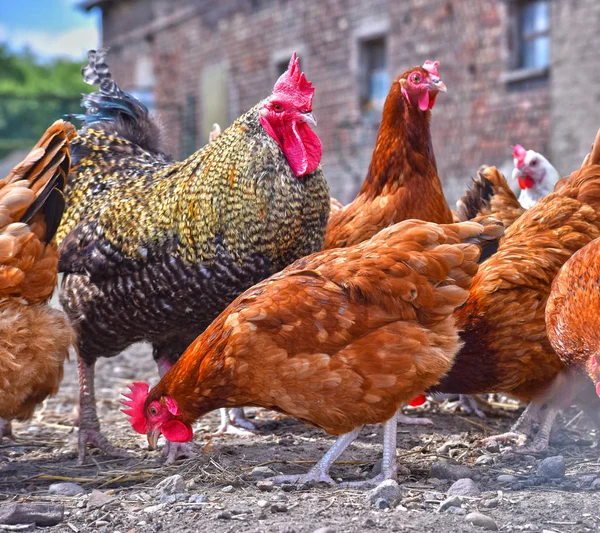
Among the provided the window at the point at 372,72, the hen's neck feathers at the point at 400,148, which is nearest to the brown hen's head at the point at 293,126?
the hen's neck feathers at the point at 400,148

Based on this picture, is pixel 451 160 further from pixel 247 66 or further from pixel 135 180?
pixel 135 180

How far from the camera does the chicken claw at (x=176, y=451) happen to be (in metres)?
3.93

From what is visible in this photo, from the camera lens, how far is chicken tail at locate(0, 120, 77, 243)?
362 cm

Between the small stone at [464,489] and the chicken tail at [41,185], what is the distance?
2.21 m

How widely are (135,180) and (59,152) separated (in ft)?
2.17

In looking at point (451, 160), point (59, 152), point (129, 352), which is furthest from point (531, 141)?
point (59, 152)

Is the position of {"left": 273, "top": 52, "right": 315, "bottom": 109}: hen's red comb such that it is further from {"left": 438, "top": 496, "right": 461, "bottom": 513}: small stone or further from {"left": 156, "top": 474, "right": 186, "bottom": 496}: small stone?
{"left": 438, "top": 496, "right": 461, "bottom": 513}: small stone

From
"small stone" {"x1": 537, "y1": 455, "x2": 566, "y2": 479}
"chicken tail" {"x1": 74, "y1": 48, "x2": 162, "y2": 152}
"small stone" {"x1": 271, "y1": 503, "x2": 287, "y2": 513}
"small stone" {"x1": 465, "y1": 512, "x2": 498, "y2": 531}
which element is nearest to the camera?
A: "small stone" {"x1": 465, "y1": 512, "x2": 498, "y2": 531}

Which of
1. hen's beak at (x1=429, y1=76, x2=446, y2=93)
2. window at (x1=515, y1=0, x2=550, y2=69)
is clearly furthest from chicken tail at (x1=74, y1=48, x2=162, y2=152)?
window at (x1=515, y1=0, x2=550, y2=69)

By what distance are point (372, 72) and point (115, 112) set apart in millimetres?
11884

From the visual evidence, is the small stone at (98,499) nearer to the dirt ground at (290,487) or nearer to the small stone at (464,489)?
the dirt ground at (290,487)

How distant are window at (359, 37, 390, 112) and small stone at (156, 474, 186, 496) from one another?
1324 centimetres

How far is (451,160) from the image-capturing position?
14023 millimetres

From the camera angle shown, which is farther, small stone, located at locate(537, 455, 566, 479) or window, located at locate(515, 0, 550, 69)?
window, located at locate(515, 0, 550, 69)
